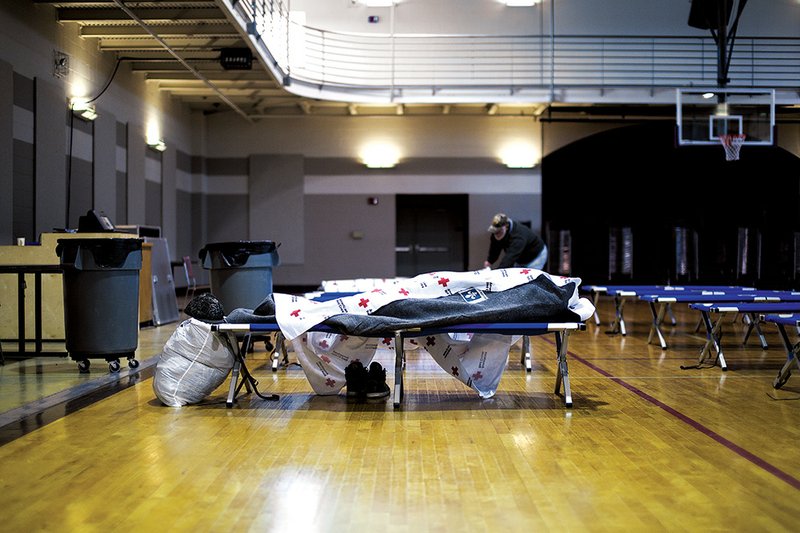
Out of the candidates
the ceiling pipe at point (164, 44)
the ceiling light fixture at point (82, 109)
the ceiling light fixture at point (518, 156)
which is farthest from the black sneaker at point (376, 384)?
the ceiling light fixture at point (518, 156)

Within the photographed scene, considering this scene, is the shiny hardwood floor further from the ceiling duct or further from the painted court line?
the ceiling duct

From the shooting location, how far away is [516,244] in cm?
752

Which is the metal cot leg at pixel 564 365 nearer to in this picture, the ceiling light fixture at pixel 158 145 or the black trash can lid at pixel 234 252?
the black trash can lid at pixel 234 252

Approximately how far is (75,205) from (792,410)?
28.7 feet

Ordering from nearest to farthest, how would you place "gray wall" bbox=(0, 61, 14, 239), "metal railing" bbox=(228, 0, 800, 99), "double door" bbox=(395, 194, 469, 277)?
1. "gray wall" bbox=(0, 61, 14, 239)
2. "metal railing" bbox=(228, 0, 800, 99)
3. "double door" bbox=(395, 194, 469, 277)

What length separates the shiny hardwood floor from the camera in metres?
2.68

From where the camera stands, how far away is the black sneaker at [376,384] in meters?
4.93

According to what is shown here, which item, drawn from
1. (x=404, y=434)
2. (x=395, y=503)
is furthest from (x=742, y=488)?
(x=404, y=434)

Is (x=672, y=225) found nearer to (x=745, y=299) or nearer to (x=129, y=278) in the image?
(x=745, y=299)

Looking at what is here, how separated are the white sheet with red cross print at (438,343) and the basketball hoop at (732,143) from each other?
8049mm

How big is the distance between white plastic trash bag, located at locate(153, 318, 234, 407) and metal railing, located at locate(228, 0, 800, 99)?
32.1 feet

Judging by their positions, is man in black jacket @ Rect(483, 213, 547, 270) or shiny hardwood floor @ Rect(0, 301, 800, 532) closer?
shiny hardwood floor @ Rect(0, 301, 800, 532)

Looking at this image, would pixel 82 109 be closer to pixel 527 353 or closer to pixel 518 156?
pixel 527 353

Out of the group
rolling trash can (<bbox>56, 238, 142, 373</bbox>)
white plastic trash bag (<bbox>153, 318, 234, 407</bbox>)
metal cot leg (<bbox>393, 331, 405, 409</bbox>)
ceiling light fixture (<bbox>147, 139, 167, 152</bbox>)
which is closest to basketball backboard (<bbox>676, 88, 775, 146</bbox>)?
ceiling light fixture (<bbox>147, 139, 167, 152</bbox>)
